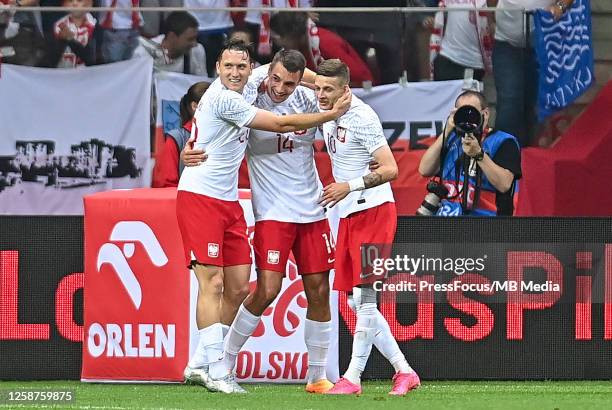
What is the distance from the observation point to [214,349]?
362 inches

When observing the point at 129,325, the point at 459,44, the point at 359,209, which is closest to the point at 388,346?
the point at 359,209

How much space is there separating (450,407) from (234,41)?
2.55 metres

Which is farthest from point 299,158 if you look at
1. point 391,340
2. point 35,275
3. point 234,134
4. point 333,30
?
point 333,30

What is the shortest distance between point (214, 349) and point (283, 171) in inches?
46.2

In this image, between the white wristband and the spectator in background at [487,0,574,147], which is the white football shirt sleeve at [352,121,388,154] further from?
the spectator in background at [487,0,574,147]

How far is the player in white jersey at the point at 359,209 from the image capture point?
920 cm

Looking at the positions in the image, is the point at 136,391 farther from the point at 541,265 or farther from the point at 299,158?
the point at 541,265

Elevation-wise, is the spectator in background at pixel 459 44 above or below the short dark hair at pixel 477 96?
above

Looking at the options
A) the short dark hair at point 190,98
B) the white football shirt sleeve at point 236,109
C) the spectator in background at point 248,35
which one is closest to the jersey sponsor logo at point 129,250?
the white football shirt sleeve at point 236,109

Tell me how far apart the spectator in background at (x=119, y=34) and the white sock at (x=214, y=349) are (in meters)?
3.46

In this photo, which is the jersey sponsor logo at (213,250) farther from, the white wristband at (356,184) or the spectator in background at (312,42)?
the spectator in background at (312,42)

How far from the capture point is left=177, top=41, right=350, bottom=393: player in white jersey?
9164 millimetres

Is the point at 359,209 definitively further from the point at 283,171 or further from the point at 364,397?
the point at 364,397

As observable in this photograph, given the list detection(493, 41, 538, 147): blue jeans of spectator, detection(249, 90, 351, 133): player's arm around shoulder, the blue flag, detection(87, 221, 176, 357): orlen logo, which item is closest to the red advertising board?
detection(87, 221, 176, 357): orlen logo
